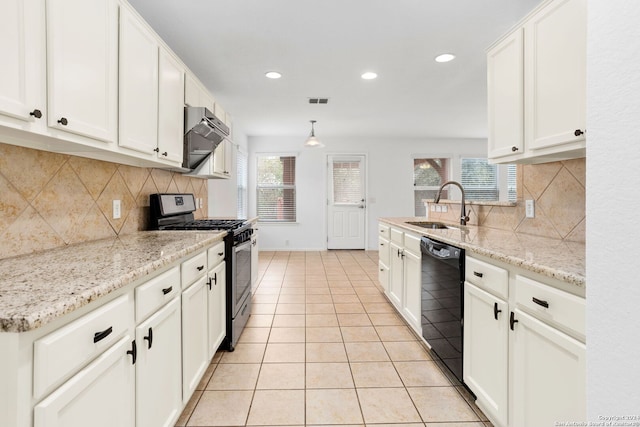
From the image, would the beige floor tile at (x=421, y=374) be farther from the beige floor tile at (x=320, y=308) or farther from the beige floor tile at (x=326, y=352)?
the beige floor tile at (x=320, y=308)

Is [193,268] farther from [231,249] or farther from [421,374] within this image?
[421,374]

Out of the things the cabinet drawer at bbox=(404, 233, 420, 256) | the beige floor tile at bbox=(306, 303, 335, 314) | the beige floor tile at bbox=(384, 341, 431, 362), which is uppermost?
the cabinet drawer at bbox=(404, 233, 420, 256)

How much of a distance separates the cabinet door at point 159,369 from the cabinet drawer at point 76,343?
153mm

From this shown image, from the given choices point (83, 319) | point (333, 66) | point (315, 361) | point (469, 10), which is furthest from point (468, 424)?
point (333, 66)

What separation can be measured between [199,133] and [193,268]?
1279 mm

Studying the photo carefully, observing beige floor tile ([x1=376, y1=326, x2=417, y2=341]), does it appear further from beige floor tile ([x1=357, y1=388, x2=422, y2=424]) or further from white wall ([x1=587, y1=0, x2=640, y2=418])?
white wall ([x1=587, y1=0, x2=640, y2=418])

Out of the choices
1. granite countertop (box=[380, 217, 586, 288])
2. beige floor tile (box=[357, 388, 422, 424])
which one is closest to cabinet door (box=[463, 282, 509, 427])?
granite countertop (box=[380, 217, 586, 288])

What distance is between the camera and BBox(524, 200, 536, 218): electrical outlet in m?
2.08

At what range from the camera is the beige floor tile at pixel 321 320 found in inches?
110

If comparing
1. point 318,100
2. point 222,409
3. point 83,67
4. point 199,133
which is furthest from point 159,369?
point 318,100

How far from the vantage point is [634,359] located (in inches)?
18.8

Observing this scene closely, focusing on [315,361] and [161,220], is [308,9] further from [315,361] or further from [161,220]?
[315,361]

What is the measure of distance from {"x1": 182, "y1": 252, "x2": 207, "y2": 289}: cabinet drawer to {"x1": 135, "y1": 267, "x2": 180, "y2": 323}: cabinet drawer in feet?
0.24

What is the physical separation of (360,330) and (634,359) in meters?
2.34
